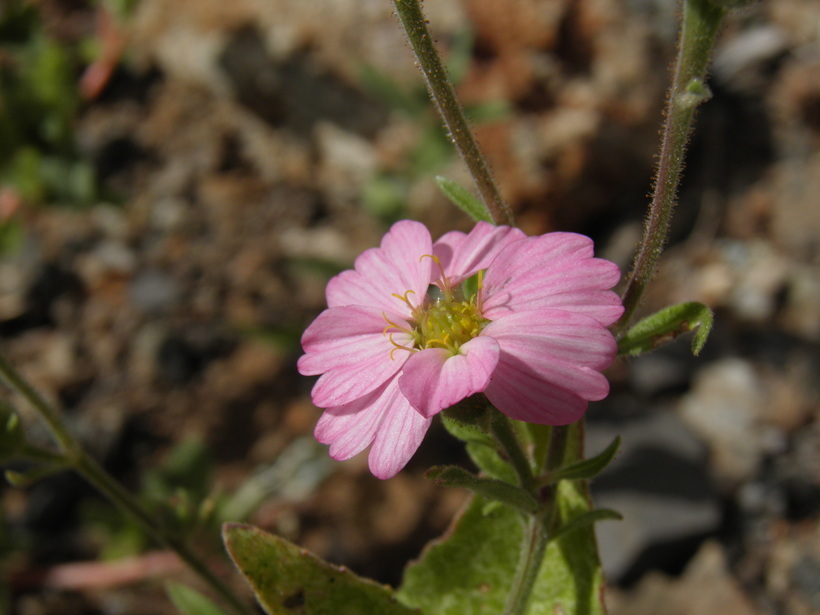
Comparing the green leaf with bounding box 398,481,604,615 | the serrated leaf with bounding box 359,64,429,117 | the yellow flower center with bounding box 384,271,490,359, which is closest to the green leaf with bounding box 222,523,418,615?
the green leaf with bounding box 398,481,604,615

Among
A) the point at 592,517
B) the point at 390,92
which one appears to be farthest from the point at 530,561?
the point at 390,92

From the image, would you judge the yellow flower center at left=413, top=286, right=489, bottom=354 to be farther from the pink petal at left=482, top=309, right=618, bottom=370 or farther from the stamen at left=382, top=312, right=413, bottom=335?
the pink petal at left=482, top=309, right=618, bottom=370

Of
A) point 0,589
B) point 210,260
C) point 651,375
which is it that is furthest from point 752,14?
point 0,589

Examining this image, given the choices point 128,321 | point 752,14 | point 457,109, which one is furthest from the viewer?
point 752,14

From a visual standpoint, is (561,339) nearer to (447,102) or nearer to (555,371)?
(555,371)

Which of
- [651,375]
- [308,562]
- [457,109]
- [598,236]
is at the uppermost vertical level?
[457,109]

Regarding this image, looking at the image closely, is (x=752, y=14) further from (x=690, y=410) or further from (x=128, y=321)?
(x=128, y=321)

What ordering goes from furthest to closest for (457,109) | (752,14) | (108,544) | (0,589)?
(752,14) < (108,544) < (0,589) < (457,109)
